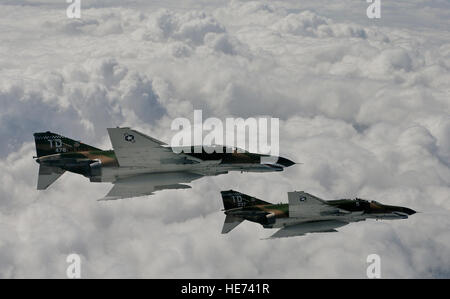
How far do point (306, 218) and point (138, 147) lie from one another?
24.4m

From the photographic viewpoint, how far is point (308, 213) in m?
56.6

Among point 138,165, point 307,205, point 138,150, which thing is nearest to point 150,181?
point 138,165

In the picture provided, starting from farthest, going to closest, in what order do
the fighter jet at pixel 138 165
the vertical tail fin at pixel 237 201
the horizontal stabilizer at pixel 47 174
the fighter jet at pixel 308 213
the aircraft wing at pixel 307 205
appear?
the vertical tail fin at pixel 237 201 < the fighter jet at pixel 308 213 < the aircraft wing at pixel 307 205 < the horizontal stabilizer at pixel 47 174 < the fighter jet at pixel 138 165

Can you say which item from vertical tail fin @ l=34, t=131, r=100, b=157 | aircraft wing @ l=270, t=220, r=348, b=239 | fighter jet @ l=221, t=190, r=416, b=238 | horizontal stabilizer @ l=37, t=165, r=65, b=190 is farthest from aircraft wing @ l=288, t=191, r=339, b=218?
horizontal stabilizer @ l=37, t=165, r=65, b=190

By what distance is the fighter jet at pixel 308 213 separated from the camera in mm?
56031

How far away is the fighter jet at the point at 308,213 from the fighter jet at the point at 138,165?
7296 millimetres

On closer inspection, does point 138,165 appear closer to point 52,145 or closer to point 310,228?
point 52,145

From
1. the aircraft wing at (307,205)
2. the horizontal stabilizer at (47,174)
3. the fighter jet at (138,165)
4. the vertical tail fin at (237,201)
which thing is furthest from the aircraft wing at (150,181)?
the aircraft wing at (307,205)

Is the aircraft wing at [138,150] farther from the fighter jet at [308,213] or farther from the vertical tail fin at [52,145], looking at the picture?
the fighter jet at [308,213]

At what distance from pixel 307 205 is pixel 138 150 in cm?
2278
